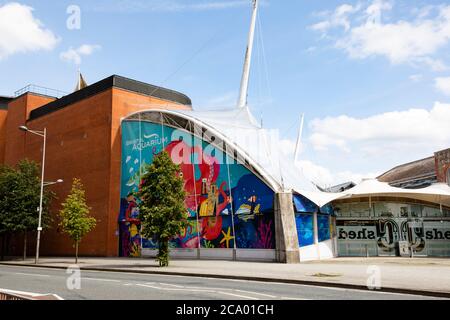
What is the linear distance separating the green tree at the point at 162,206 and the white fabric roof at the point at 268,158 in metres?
7.04

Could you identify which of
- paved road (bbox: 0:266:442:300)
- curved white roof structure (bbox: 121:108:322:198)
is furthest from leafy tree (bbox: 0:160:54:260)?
paved road (bbox: 0:266:442:300)

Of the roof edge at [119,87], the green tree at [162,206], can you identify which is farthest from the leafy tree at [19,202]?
the green tree at [162,206]

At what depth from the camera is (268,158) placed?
107 feet

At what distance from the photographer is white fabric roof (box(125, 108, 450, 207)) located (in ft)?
98.5

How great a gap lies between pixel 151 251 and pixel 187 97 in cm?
1922

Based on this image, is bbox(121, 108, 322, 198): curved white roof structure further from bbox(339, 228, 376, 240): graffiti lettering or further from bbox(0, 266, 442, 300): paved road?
bbox(0, 266, 442, 300): paved road

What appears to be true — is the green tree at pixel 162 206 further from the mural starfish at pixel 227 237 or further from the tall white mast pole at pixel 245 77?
the tall white mast pole at pixel 245 77

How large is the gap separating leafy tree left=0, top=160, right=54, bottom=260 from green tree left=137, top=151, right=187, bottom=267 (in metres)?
18.0

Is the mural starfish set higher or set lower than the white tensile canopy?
lower

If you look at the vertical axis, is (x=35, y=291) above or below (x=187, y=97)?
below

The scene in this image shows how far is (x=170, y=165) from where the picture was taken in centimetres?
2512

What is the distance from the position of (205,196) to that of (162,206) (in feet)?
29.0
